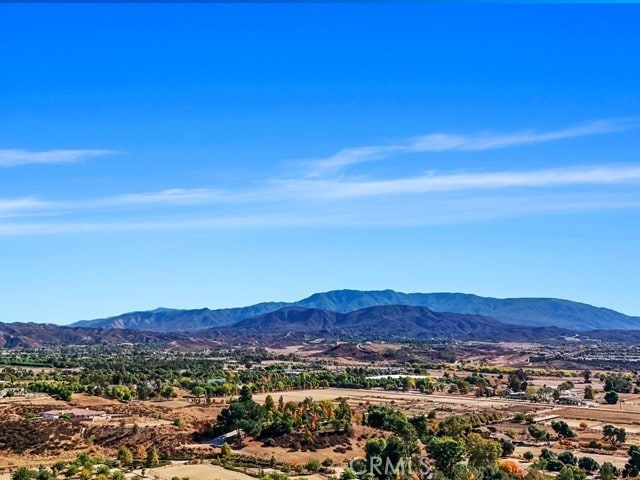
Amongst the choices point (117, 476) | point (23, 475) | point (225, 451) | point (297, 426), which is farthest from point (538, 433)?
point (23, 475)

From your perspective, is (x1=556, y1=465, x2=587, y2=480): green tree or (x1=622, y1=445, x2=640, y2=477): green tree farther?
(x1=622, y1=445, x2=640, y2=477): green tree

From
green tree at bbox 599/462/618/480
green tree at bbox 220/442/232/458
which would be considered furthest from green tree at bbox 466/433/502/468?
green tree at bbox 220/442/232/458

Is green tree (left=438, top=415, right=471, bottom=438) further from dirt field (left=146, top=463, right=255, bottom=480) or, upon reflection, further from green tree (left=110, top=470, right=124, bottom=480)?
green tree (left=110, top=470, right=124, bottom=480)

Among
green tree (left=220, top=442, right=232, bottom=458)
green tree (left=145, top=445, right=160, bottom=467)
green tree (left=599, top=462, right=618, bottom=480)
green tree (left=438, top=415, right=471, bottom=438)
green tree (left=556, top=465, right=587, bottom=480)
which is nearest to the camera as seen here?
green tree (left=556, top=465, right=587, bottom=480)

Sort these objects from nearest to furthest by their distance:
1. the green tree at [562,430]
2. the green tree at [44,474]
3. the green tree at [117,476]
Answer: the green tree at [117,476] < the green tree at [44,474] < the green tree at [562,430]

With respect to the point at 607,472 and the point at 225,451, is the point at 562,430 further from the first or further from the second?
the point at 225,451

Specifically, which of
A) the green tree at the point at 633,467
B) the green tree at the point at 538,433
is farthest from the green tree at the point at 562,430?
the green tree at the point at 633,467

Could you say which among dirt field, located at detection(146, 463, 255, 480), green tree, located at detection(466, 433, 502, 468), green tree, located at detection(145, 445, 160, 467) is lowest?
dirt field, located at detection(146, 463, 255, 480)

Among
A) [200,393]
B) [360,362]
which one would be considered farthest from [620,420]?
[360,362]

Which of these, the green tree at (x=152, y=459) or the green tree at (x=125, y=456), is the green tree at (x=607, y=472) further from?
the green tree at (x=125, y=456)

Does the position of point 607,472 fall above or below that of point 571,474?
below

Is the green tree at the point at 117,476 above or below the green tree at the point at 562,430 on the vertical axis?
below

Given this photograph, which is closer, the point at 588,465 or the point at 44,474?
the point at 44,474

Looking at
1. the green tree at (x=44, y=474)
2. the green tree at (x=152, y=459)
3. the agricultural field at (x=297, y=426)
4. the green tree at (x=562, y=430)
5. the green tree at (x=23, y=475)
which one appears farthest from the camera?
Answer: the green tree at (x=562, y=430)
